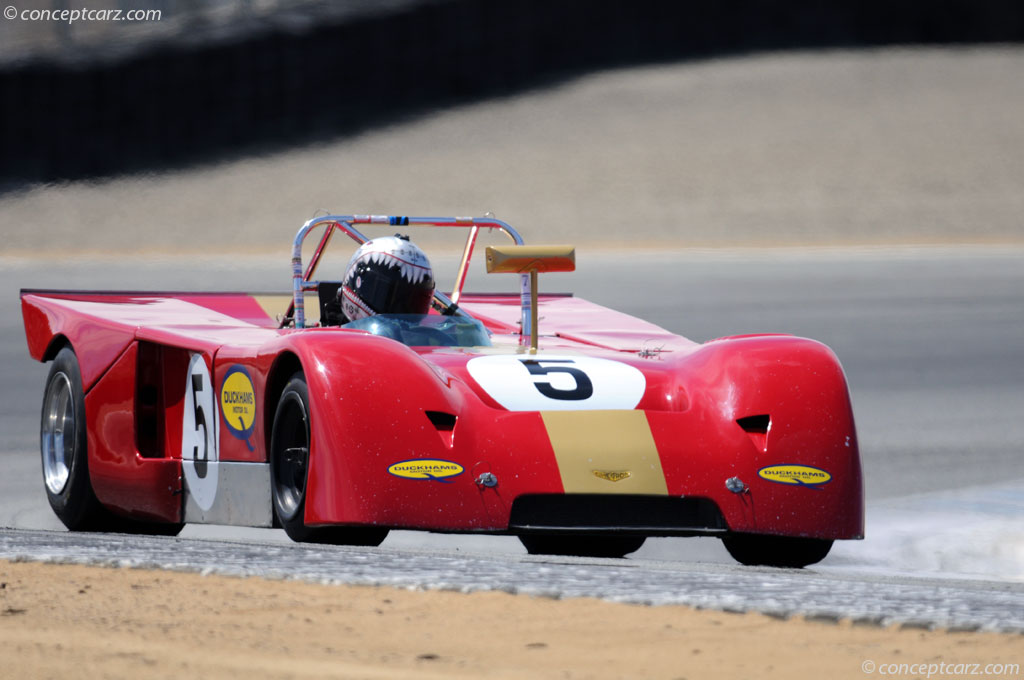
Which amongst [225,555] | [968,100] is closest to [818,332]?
[225,555]

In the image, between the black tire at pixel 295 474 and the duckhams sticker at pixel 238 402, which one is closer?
the black tire at pixel 295 474

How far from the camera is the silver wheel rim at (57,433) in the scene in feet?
21.9

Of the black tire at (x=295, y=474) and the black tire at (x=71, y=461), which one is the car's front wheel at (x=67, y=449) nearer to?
the black tire at (x=71, y=461)

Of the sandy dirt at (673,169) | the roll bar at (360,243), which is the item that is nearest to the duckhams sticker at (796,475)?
the roll bar at (360,243)

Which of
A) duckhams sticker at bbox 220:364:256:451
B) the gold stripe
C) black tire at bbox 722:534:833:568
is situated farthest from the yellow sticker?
black tire at bbox 722:534:833:568

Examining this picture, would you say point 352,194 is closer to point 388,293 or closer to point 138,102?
point 138,102

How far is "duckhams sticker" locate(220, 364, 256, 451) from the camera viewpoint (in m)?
5.27

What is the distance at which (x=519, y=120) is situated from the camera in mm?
31234

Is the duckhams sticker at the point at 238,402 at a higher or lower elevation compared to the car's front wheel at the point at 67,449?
higher

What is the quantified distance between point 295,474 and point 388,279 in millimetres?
1121

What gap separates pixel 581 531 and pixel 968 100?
28.2 metres

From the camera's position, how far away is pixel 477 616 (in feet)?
10.8

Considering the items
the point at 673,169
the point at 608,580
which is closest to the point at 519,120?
the point at 673,169

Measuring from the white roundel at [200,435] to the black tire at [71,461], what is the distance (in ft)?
1.34
